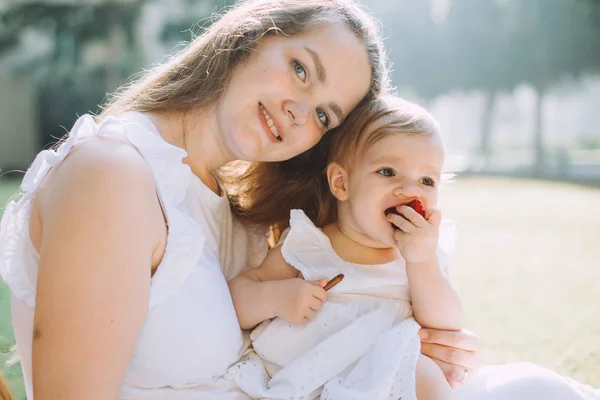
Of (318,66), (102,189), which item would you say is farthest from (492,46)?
(102,189)

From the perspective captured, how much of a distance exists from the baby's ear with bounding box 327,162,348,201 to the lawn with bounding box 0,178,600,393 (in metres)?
1.78

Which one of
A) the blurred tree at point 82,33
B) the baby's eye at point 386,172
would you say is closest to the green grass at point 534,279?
the baby's eye at point 386,172

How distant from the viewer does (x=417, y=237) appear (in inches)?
81.8

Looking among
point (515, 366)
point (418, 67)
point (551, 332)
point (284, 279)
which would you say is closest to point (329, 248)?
point (284, 279)

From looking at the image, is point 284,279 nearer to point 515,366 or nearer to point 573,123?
point 515,366

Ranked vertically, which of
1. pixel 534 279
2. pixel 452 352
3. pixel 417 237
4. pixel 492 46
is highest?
pixel 417 237

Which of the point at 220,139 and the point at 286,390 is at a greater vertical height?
the point at 220,139

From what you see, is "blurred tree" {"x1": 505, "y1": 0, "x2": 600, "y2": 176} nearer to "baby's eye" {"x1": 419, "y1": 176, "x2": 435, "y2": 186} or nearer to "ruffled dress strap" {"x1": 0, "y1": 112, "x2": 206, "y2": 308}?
"baby's eye" {"x1": 419, "y1": 176, "x2": 435, "y2": 186}

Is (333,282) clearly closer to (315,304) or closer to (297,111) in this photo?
(315,304)

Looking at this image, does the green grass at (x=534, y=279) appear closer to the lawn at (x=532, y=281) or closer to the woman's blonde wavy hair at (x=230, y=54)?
the lawn at (x=532, y=281)

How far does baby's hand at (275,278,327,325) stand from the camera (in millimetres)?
2029

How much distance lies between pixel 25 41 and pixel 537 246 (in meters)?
20.3

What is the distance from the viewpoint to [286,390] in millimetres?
1913

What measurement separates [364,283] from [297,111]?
0.61m
